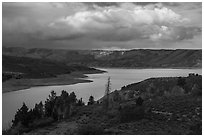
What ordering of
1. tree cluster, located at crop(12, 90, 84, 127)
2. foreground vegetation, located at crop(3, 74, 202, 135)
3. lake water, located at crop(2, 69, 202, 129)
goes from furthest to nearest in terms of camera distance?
lake water, located at crop(2, 69, 202, 129) → tree cluster, located at crop(12, 90, 84, 127) → foreground vegetation, located at crop(3, 74, 202, 135)

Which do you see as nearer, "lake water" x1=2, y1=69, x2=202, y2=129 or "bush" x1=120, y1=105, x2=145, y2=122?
"bush" x1=120, y1=105, x2=145, y2=122

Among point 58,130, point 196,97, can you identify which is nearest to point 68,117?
point 58,130

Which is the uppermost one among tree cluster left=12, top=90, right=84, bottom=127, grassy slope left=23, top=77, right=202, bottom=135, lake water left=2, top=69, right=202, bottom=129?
grassy slope left=23, top=77, right=202, bottom=135

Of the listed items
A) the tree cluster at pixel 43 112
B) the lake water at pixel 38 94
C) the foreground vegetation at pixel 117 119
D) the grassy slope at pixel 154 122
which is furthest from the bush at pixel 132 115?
the lake water at pixel 38 94

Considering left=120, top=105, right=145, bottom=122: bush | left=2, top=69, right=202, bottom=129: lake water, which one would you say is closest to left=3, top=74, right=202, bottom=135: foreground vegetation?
left=120, top=105, right=145, bottom=122: bush

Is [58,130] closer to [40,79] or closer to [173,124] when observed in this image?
[173,124]

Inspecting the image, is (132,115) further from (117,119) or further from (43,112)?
(43,112)

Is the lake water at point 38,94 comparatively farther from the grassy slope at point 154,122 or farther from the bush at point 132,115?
the bush at point 132,115

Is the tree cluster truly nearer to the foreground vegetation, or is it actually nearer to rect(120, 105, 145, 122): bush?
the foreground vegetation

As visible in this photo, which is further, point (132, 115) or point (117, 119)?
point (117, 119)

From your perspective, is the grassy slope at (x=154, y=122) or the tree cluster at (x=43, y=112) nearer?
the grassy slope at (x=154, y=122)

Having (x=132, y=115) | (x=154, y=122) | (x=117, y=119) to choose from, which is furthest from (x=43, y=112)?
(x=154, y=122)

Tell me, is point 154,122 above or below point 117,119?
above
